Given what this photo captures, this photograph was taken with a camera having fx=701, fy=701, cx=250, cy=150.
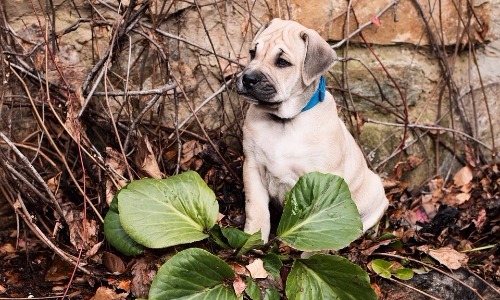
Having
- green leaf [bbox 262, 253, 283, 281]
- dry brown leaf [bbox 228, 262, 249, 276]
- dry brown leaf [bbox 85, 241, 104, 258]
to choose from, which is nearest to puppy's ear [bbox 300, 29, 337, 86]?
green leaf [bbox 262, 253, 283, 281]

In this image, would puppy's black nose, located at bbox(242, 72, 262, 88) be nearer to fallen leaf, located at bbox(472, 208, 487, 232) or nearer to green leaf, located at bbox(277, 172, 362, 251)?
green leaf, located at bbox(277, 172, 362, 251)

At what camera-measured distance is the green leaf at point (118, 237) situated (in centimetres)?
402

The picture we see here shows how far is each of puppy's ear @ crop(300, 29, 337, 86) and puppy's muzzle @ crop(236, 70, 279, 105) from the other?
8.5 inches

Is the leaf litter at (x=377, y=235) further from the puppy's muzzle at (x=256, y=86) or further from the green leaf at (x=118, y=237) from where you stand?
the puppy's muzzle at (x=256, y=86)

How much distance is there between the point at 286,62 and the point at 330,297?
52.3 inches

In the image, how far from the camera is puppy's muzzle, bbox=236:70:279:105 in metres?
3.82

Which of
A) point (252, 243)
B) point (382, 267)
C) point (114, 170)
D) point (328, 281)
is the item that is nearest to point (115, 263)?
point (114, 170)

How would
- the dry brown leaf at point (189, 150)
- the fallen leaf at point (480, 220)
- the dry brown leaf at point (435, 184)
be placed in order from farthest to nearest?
the dry brown leaf at point (435, 184) < the fallen leaf at point (480, 220) < the dry brown leaf at point (189, 150)

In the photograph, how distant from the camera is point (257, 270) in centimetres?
Result: 393

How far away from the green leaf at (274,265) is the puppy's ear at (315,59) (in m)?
1.00

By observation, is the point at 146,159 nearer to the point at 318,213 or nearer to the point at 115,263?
the point at 115,263

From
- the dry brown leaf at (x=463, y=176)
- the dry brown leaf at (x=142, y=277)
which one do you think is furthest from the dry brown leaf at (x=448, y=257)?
the dry brown leaf at (x=142, y=277)

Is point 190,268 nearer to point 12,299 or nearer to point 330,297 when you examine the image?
point 330,297

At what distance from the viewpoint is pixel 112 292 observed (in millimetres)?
3938
